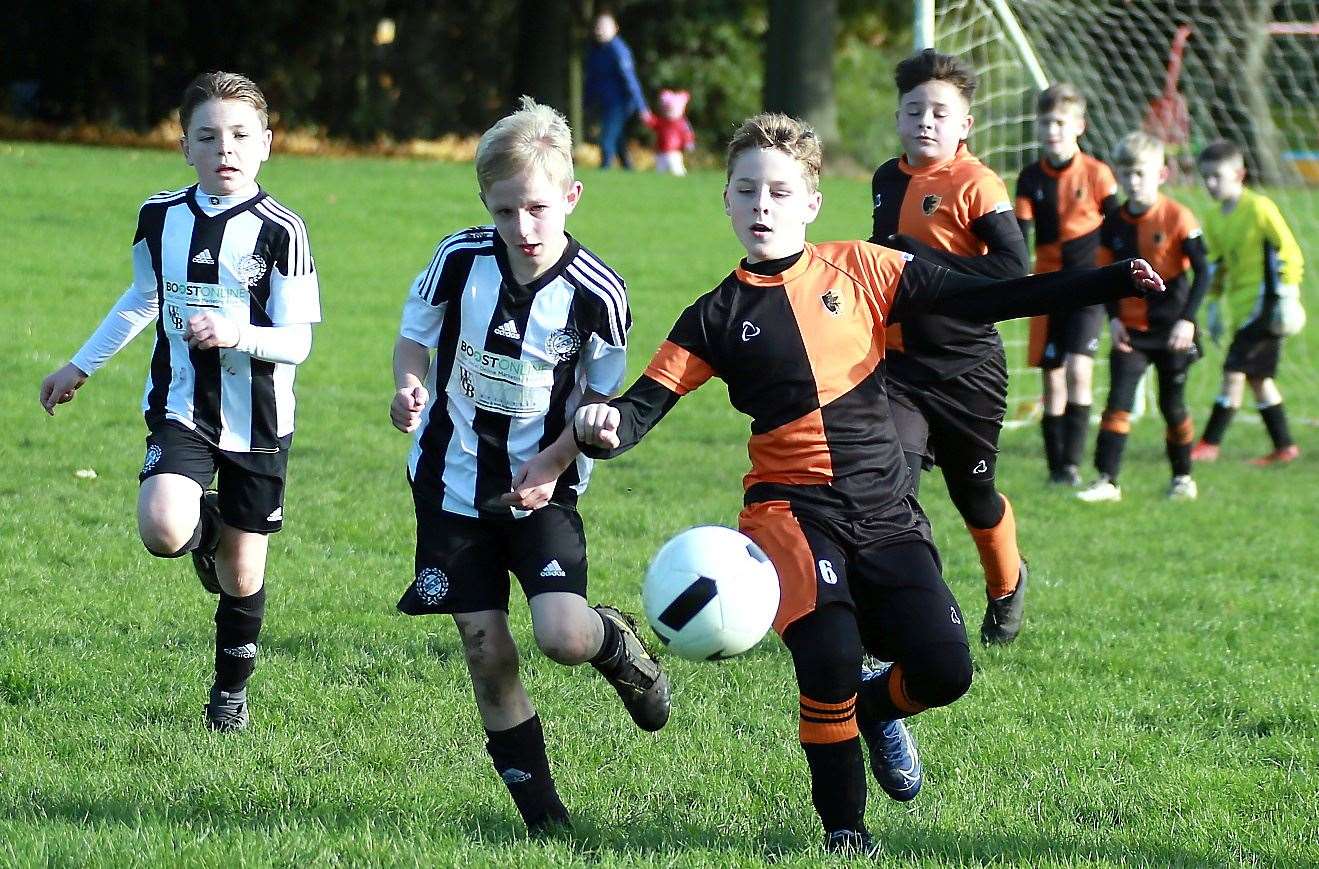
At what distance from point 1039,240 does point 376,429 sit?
4156 millimetres

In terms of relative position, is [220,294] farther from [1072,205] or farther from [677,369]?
[1072,205]

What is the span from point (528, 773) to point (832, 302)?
141 cm

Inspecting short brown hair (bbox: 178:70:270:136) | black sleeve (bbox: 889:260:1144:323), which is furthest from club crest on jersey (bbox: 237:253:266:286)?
black sleeve (bbox: 889:260:1144:323)

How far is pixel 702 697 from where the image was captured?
534cm

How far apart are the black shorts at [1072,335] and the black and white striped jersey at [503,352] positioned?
6.15 metres

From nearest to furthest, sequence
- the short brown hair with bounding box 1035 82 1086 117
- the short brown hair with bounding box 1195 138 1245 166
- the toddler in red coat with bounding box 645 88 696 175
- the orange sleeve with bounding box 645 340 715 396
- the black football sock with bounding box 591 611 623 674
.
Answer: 1. the orange sleeve with bounding box 645 340 715 396
2. the black football sock with bounding box 591 611 623 674
3. the short brown hair with bounding box 1035 82 1086 117
4. the short brown hair with bounding box 1195 138 1245 166
5. the toddler in red coat with bounding box 645 88 696 175

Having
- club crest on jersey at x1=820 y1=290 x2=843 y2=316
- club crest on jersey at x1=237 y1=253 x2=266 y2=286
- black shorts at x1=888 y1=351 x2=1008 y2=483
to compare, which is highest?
club crest on jersey at x1=820 y1=290 x2=843 y2=316

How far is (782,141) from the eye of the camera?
4.14m

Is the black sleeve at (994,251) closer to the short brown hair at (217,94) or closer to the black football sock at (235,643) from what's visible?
the short brown hair at (217,94)

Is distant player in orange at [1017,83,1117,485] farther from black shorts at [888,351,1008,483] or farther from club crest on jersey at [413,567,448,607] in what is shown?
club crest on jersey at [413,567,448,607]

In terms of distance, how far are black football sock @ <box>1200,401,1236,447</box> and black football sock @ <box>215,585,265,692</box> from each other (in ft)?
26.9

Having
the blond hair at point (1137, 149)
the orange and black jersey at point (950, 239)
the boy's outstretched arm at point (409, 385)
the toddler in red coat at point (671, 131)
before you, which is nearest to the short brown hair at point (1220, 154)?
the blond hair at point (1137, 149)

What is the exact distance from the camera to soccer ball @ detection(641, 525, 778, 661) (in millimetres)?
3795

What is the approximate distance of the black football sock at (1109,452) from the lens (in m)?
9.50
